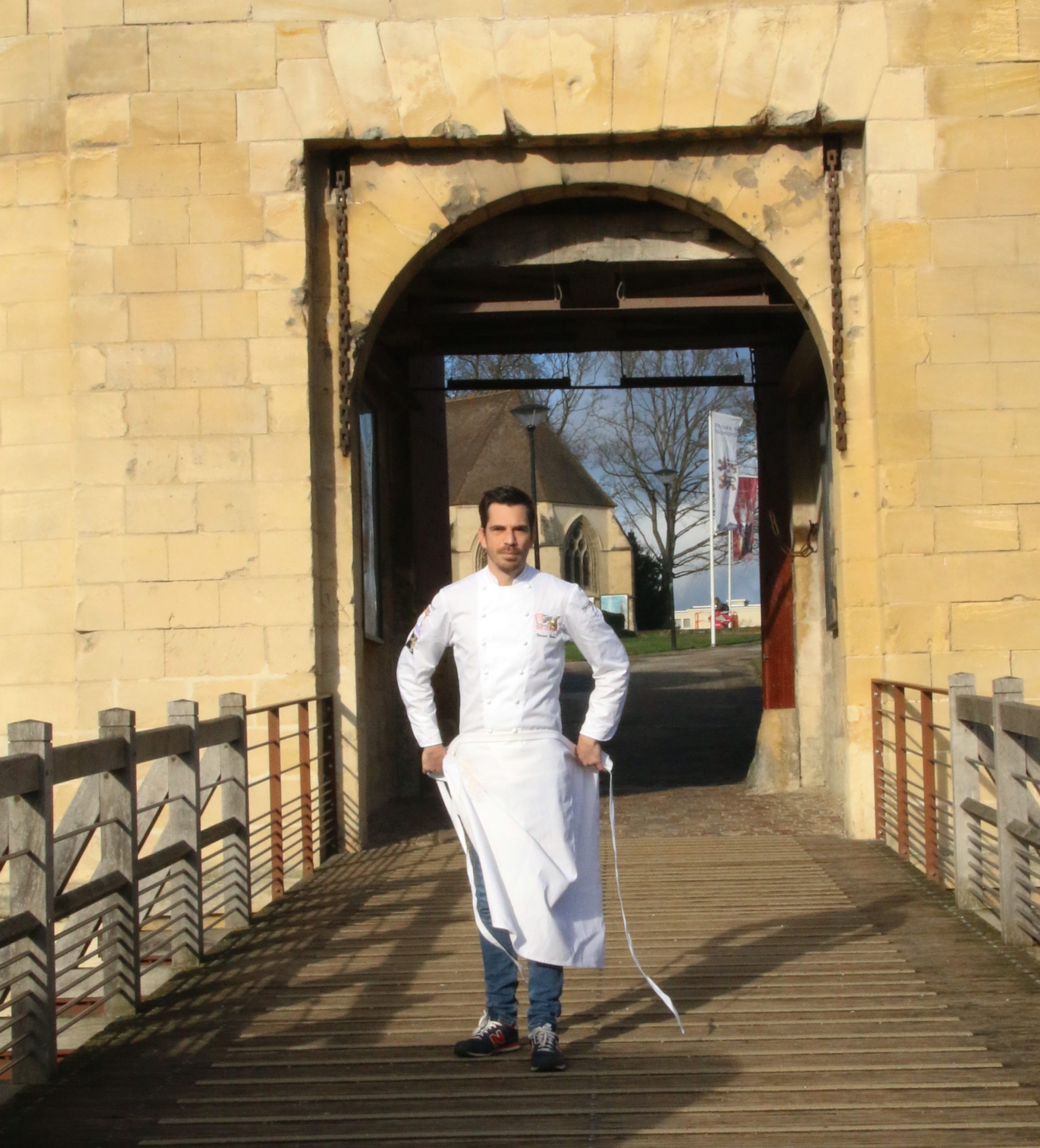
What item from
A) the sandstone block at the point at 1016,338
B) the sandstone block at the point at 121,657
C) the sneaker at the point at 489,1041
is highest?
the sandstone block at the point at 1016,338

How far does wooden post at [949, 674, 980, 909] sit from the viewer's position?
6.21 m

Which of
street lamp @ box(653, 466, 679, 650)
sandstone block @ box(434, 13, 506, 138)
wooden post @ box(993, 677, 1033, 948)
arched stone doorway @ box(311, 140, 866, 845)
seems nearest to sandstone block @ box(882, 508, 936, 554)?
arched stone doorway @ box(311, 140, 866, 845)

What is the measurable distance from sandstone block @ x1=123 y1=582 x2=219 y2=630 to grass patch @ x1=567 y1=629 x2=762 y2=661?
22836 millimetres

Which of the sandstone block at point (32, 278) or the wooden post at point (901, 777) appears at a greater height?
the sandstone block at point (32, 278)

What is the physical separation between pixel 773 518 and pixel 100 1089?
8.60 meters

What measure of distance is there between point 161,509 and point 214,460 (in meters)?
0.42

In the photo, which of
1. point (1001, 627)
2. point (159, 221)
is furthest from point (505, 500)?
point (159, 221)

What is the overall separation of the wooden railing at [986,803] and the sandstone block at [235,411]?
152 inches

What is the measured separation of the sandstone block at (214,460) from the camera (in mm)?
8438

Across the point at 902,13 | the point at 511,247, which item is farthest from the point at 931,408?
the point at 511,247

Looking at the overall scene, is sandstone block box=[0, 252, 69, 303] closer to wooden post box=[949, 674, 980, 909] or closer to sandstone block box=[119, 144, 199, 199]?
sandstone block box=[119, 144, 199, 199]

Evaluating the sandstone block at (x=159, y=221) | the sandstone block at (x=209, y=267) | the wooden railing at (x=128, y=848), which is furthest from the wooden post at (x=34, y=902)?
the sandstone block at (x=159, y=221)

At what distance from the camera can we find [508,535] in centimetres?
422

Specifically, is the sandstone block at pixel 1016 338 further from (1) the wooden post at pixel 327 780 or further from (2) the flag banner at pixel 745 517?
(2) the flag banner at pixel 745 517
